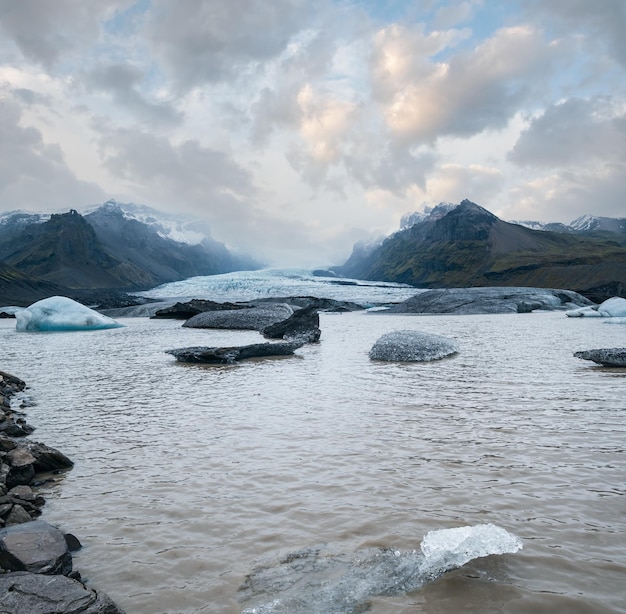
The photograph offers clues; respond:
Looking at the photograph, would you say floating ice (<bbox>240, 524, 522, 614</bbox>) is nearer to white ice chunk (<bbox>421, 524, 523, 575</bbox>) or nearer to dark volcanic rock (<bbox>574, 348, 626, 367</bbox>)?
white ice chunk (<bbox>421, 524, 523, 575</bbox>)

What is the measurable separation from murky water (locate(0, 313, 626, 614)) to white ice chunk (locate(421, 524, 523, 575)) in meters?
0.12

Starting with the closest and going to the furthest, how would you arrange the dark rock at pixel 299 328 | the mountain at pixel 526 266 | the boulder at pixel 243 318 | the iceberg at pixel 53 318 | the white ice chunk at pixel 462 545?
the white ice chunk at pixel 462 545, the dark rock at pixel 299 328, the boulder at pixel 243 318, the iceberg at pixel 53 318, the mountain at pixel 526 266

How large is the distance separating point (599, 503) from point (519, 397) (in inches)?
210

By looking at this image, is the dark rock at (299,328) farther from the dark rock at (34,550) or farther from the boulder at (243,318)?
the dark rock at (34,550)

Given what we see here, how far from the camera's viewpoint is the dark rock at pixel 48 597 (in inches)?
139

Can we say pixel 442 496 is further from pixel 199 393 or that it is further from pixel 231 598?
pixel 199 393

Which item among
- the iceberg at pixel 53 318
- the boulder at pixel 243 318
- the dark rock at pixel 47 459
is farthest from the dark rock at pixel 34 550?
the iceberg at pixel 53 318

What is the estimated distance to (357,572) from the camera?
4293 millimetres

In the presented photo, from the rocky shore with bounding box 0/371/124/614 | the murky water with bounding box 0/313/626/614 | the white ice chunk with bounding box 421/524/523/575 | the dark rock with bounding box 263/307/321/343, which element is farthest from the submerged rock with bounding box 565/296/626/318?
the rocky shore with bounding box 0/371/124/614

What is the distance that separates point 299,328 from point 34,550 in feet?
68.9

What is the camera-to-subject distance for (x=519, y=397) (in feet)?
34.6

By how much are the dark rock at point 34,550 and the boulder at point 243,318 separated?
1049 inches

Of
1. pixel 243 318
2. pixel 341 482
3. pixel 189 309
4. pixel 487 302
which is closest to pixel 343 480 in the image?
pixel 341 482

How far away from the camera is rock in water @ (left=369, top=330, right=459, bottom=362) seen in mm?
16828
